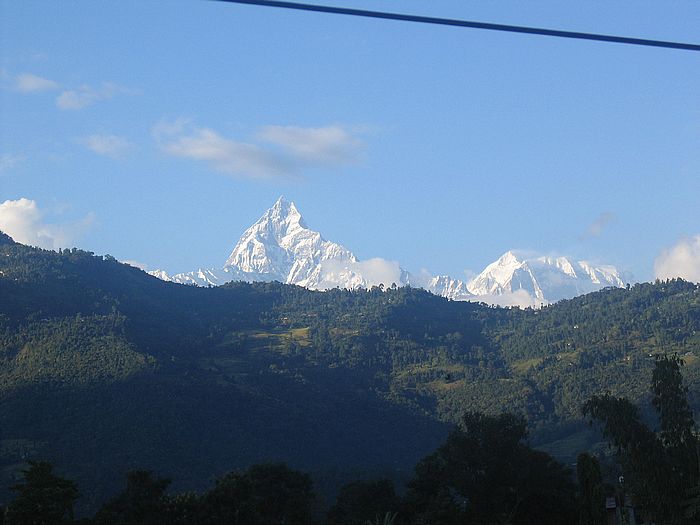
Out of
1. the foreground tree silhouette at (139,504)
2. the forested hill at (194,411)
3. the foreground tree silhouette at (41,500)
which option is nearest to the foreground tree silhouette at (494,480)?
the foreground tree silhouette at (139,504)

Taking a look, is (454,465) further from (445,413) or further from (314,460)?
(445,413)

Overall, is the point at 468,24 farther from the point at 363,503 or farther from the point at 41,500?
the point at 363,503

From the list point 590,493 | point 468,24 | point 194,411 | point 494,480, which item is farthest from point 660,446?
point 194,411

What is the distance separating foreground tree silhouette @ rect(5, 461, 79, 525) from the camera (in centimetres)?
5356

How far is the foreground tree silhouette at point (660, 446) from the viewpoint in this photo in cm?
5203

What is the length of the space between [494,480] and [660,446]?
82.8 ft

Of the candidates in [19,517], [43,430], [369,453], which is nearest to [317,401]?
[369,453]

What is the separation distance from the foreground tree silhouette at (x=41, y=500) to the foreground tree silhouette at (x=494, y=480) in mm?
28924

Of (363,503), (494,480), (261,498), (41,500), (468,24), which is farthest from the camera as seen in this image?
(494,480)

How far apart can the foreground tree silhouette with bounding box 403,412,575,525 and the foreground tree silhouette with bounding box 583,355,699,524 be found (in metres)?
20.0

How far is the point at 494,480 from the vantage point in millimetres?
77312

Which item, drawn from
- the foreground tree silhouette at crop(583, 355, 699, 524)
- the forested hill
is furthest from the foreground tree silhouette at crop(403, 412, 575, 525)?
the forested hill

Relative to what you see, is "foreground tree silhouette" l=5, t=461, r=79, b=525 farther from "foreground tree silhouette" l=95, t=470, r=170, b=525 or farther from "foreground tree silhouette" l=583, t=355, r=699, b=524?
"foreground tree silhouette" l=583, t=355, r=699, b=524

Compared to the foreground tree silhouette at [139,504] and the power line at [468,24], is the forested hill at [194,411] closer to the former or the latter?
the foreground tree silhouette at [139,504]
